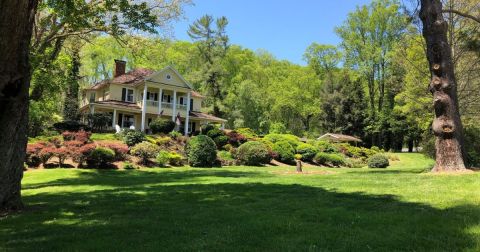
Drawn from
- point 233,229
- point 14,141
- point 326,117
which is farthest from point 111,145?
point 326,117

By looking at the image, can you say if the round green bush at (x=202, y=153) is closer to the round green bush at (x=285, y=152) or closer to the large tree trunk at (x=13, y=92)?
the round green bush at (x=285, y=152)

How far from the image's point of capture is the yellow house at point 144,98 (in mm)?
41000

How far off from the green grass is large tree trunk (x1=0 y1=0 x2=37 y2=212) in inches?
28.5

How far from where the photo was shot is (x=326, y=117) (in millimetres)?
59344

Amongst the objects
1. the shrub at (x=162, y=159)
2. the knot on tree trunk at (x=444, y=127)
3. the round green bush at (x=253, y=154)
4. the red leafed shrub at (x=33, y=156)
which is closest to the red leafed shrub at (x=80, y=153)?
the red leafed shrub at (x=33, y=156)

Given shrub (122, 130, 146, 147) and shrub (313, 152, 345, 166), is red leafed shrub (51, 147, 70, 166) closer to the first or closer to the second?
shrub (122, 130, 146, 147)

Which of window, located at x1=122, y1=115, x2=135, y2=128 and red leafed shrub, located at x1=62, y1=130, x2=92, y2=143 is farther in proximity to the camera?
window, located at x1=122, y1=115, x2=135, y2=128

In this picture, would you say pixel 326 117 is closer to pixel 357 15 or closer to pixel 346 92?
pixel 346 92

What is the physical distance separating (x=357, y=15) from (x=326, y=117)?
14917 mm

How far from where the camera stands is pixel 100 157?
907 inches

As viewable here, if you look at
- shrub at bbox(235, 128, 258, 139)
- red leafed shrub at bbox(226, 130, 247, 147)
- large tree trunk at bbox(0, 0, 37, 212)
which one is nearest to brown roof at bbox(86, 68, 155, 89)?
shrub at bbox(235, 128, 258, 139)

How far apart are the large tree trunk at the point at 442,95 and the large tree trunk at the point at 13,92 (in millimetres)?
12232

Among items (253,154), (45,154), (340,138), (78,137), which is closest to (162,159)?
(78,137)

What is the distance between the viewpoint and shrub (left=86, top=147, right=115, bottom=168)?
2292 cm
